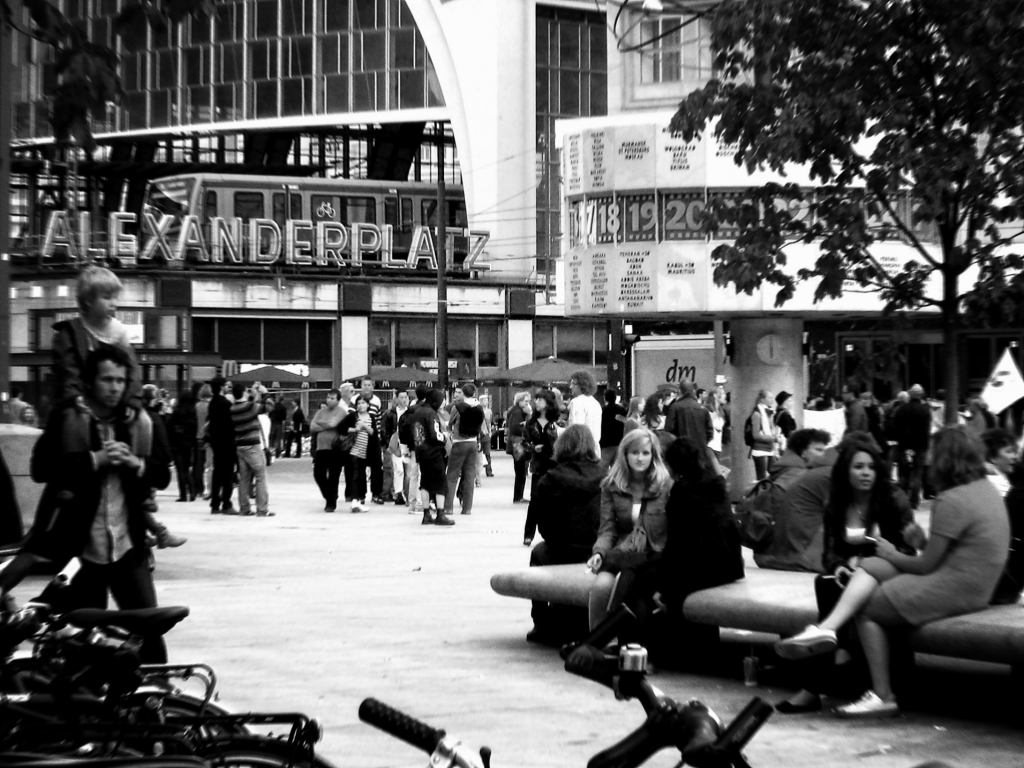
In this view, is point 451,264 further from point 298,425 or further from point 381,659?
point 381,659

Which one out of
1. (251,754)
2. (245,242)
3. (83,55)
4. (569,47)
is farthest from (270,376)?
(251,754)

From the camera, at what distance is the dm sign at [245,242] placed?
5341 centimetres

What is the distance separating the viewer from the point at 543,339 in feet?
193

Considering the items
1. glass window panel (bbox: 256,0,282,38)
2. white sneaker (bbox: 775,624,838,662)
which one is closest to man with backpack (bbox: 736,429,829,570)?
white sneaker (bbox: 775,624,838,662)

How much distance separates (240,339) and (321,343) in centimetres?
293

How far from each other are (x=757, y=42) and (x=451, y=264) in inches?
1872

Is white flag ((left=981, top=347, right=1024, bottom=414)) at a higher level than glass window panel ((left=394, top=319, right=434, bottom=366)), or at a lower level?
lower

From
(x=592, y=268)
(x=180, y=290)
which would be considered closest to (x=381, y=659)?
(x=592, y=268)

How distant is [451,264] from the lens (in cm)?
5750

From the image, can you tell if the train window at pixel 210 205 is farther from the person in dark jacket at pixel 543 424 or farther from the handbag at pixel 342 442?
the person in dark jacket at pixel 543 424

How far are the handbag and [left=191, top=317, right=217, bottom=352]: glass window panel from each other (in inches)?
1282

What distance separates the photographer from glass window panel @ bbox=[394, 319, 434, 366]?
185 ft

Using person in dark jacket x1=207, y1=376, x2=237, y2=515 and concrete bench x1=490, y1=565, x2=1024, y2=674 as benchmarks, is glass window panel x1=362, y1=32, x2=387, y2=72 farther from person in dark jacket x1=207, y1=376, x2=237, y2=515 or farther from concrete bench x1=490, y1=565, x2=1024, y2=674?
concrete bench x1=490, y1=565, x2=1024, y2=674

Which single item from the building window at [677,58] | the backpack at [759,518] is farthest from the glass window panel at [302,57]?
the backpack at [759,518]
